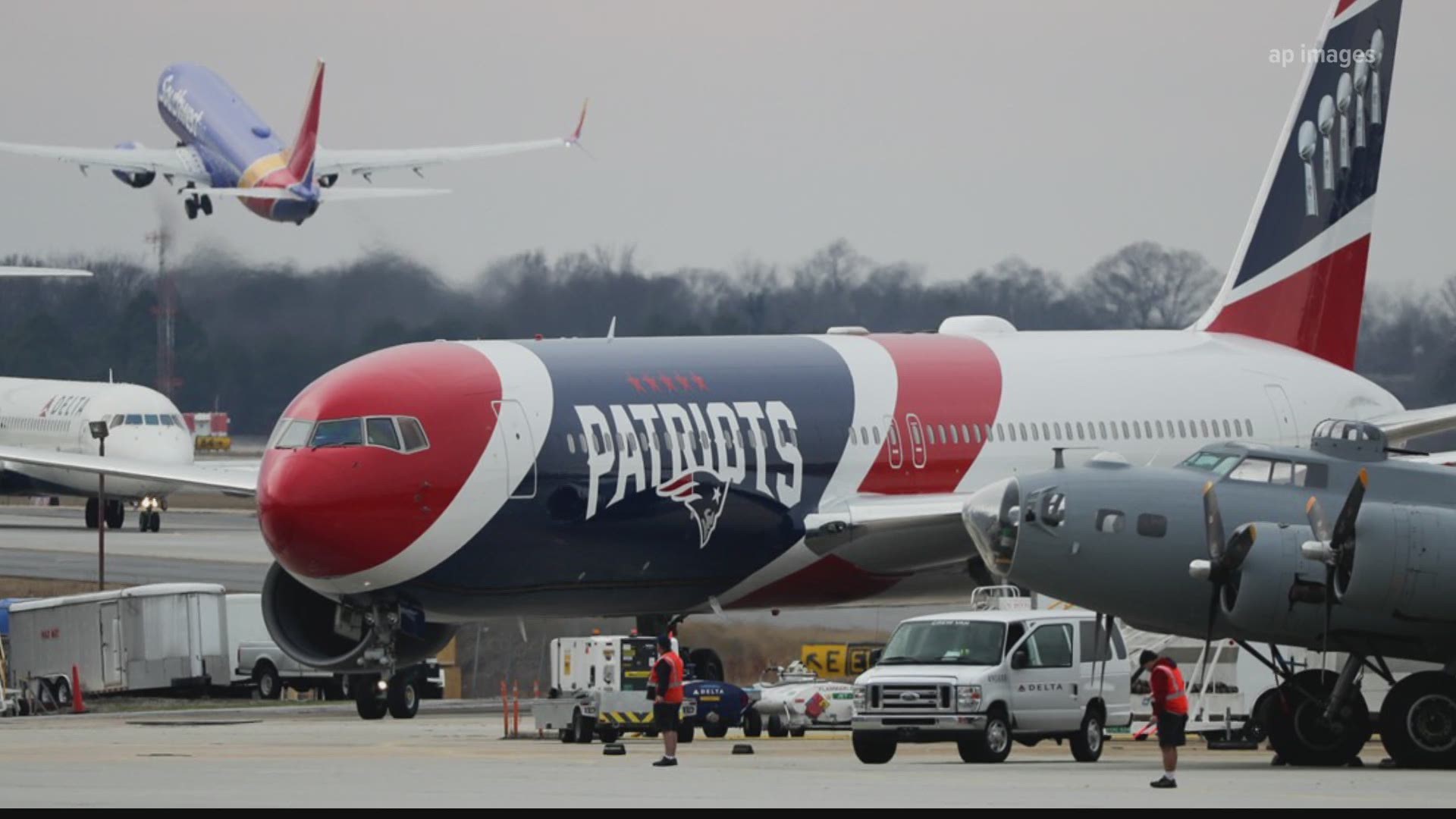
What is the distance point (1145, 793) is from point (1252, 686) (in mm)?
13346

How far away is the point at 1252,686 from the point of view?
33.8m

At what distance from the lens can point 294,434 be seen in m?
32.6

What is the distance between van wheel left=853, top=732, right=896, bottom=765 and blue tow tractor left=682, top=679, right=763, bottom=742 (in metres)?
6.13

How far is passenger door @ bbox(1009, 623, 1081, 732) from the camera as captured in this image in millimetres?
28141

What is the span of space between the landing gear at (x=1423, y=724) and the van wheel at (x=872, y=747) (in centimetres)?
493

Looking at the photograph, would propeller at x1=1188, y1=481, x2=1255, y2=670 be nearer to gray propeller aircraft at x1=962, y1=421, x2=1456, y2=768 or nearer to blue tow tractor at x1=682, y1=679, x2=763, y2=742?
gray propeller aircraft at x1=962, y1=421, x2=1456, y2=768

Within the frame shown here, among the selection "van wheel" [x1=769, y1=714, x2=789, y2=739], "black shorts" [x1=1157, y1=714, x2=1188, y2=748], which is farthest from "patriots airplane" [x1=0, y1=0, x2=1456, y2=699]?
"black shorts" [x1=1157, y1=714, x2=1188, y2=748]

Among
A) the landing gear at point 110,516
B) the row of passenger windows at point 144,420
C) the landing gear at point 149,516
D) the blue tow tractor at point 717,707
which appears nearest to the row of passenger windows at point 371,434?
the blue tow tractor at point 717,707

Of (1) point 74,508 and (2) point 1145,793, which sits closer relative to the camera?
(2) point 1145,793

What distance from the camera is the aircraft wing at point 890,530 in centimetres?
3550

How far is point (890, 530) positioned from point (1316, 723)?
1055 centimetres

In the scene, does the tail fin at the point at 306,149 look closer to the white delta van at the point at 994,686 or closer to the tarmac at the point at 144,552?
the tarmac at the point at 144,552
